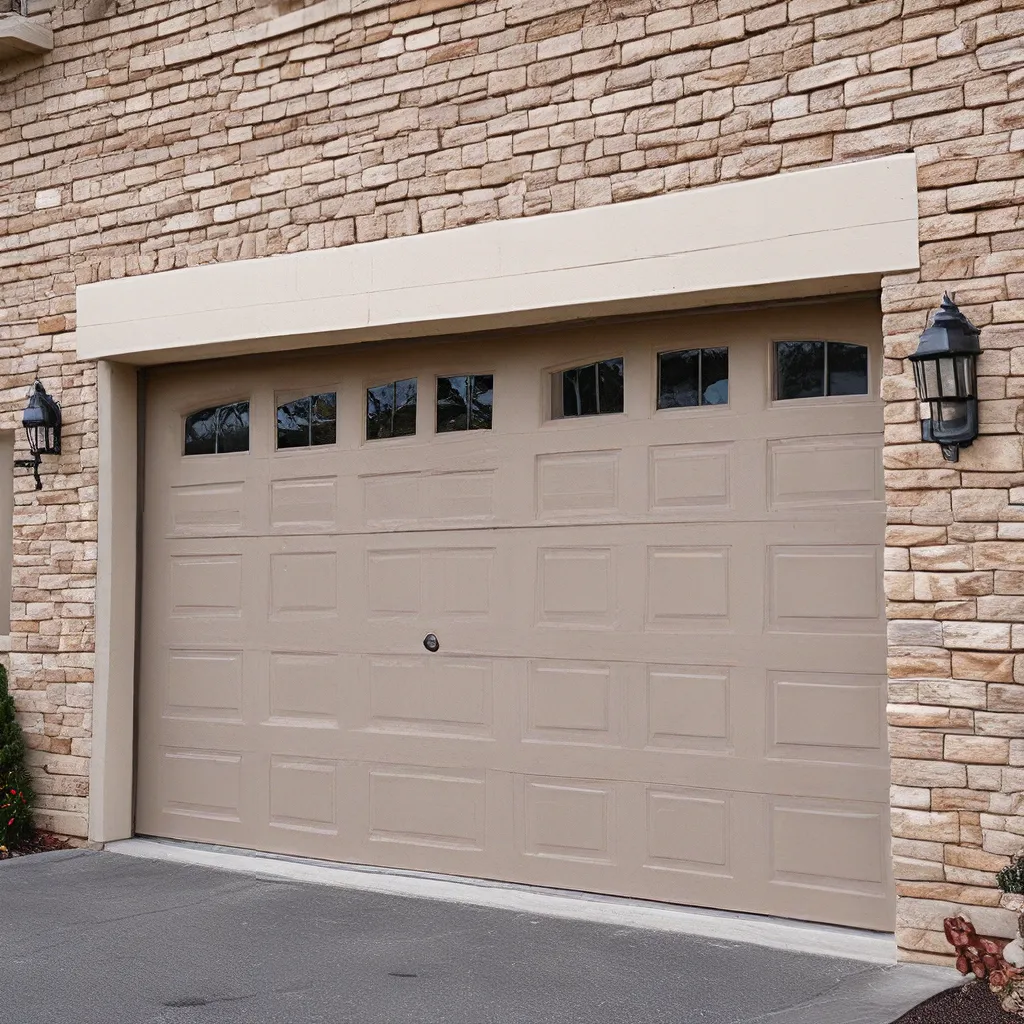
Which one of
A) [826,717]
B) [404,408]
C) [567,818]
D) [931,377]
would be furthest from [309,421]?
[931,377]

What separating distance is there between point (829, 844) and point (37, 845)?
4.57m

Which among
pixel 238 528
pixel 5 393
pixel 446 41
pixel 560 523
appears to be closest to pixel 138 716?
pixel 238 528

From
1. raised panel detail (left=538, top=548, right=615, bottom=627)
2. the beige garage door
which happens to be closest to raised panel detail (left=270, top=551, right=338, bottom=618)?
the beige garage door

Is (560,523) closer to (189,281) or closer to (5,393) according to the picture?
(189,281)

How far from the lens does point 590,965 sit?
5.18 m

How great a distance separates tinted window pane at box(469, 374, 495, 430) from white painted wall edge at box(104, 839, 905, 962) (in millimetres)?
2308

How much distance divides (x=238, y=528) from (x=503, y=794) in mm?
2203

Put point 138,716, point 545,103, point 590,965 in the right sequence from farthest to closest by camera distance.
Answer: point 138,716 → point 545,103 → point 590,965

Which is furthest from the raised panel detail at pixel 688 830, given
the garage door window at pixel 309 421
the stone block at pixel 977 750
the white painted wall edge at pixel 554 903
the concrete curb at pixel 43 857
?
the concrete curb at pixel 43 857

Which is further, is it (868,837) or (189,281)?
(189,281)

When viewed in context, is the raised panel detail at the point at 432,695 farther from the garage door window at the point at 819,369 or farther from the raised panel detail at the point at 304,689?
the garage door window at the point at 819,369

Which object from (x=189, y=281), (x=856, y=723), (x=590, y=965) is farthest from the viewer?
(x=189, y=281)

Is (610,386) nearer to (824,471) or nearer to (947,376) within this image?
(824,471)

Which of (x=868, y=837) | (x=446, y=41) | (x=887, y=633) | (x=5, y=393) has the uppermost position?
(x=446, y=41)
